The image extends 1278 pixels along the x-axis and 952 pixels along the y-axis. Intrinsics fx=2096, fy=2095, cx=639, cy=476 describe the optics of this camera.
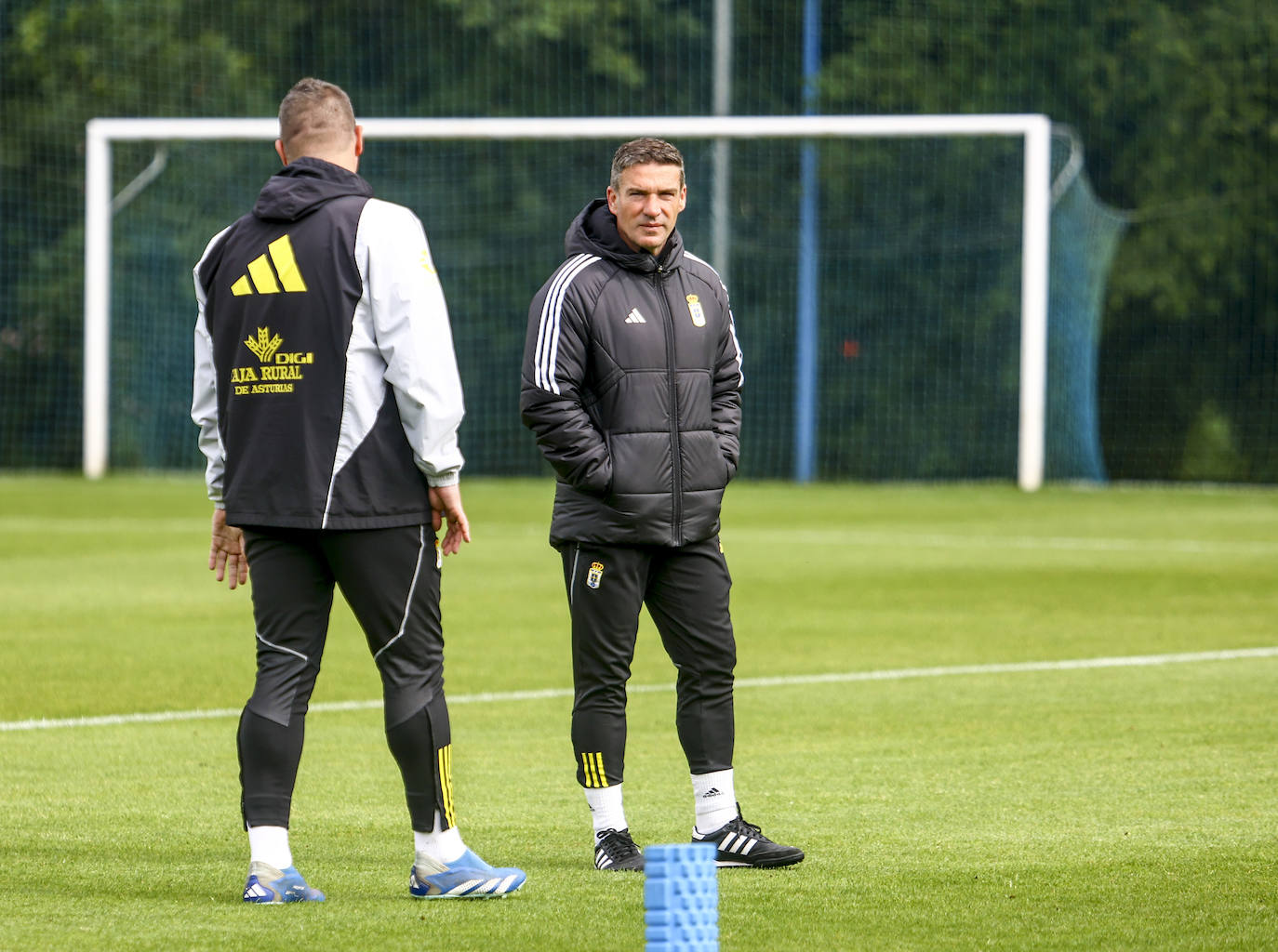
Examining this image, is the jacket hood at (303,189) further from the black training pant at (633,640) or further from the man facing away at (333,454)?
the black training pant at (633,640)

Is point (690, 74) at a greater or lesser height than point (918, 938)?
greater

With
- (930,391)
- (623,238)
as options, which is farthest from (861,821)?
(930,391)

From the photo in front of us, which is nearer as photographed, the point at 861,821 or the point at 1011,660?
the point at 861,821

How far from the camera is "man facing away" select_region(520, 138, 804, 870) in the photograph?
19.1ft

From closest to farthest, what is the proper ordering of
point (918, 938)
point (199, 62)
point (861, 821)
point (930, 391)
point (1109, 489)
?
point (918, 938) < point (861, 821) < point (1109, 489) < point (930, 391) < point (199, 62)

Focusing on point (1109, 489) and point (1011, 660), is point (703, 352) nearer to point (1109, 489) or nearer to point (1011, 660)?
point (1011, 660)

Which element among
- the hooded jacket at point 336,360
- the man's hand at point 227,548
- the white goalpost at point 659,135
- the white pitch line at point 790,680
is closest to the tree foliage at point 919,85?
the white goalpost at point 659,135

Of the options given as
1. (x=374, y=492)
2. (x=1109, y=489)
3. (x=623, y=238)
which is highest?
(x=623, y=238)

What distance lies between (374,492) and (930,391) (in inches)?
933

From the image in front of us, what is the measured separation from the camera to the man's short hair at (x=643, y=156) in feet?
19.2

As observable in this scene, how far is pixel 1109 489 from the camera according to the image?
2564 centimetres

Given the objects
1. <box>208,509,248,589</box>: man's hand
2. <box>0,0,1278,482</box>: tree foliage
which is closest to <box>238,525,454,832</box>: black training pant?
<box>208,509,248,589</box>: man's hand

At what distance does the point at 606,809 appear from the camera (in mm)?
5801

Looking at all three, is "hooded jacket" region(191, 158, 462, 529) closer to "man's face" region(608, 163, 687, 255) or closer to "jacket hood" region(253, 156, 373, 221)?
"jacket hood" region(253, 156, 373, 221)
